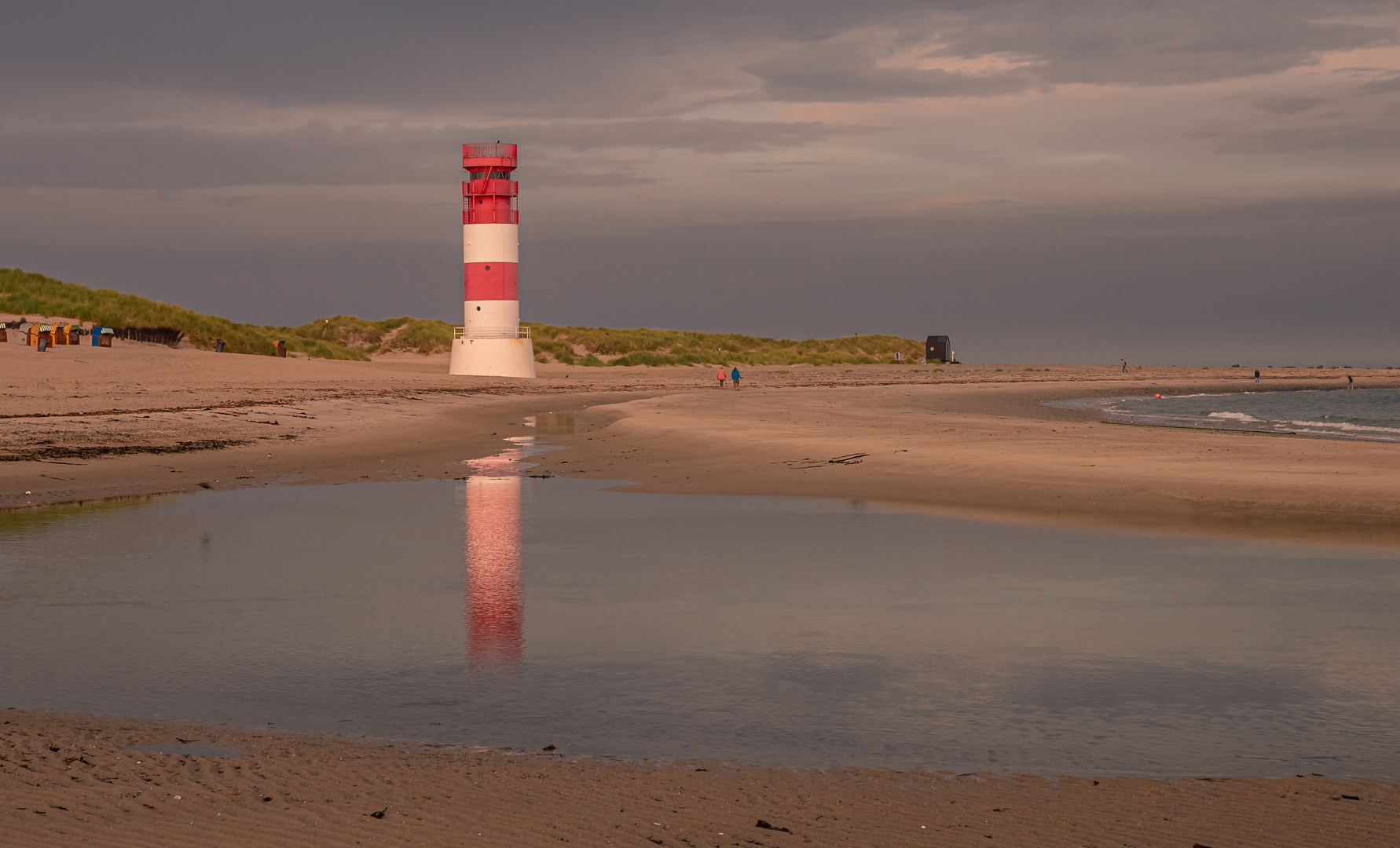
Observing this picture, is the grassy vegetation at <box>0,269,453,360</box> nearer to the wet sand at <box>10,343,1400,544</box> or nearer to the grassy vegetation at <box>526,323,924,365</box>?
the wet sand at <box>10,343,1400,544</box>

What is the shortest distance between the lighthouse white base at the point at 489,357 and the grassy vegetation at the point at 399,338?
1336cm

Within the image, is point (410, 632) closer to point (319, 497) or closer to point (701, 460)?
point (319, 497)

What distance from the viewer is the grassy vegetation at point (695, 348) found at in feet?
310

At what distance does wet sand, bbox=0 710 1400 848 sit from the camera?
5156 millimetres

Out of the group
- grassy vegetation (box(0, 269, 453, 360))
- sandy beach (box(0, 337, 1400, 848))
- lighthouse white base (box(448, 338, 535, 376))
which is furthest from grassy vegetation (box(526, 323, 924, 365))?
sandy beach (box(0, 337, 1400, 848))

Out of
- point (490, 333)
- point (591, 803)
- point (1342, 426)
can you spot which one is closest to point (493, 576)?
point (591, 803)

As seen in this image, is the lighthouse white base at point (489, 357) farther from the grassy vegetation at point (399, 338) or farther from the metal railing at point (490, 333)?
the grassy vegetation at point (399, 338)

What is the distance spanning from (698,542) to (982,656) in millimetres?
5897

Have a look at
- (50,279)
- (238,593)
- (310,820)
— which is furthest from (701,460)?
(50,279)

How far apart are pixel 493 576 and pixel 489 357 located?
152 ft

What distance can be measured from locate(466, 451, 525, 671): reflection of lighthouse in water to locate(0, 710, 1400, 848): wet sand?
2.40 meters

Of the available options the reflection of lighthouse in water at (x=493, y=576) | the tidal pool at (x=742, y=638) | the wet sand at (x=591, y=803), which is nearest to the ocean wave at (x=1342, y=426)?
the tidal pool at (x=742, y=638)

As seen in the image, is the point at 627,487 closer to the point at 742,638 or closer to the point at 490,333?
the point at 742,638

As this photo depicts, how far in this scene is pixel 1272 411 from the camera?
48.2m
